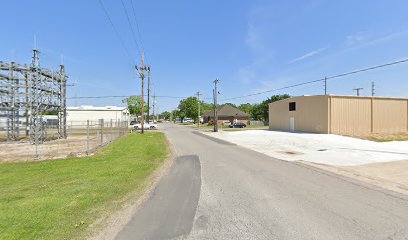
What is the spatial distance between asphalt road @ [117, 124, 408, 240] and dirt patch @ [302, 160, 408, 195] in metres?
0.73

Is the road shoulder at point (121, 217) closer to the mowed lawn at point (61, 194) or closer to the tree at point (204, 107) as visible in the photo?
the mowed lawn at point (61, 194)

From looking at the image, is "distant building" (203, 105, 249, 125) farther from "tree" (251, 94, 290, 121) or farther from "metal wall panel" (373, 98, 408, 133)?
"metal wall panel" (373, 98, 408, 133)

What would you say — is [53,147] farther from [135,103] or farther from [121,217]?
[135,103]

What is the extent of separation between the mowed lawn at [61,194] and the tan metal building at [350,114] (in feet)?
81.9

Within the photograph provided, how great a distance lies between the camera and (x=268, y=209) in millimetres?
5105

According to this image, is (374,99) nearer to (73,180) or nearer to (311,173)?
(311,173)

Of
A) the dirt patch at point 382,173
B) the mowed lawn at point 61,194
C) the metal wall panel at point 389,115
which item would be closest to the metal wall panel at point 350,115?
the metal wall panel at point 389,115

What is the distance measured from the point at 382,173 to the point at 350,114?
23.0 meters

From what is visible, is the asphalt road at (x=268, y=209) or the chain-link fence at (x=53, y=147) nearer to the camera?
the asphalt road at (x=268, y=209)

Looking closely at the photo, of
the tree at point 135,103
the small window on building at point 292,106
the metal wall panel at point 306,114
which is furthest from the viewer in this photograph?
the tree at point 135,103

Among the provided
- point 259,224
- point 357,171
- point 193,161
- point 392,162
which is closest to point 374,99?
point 392,162

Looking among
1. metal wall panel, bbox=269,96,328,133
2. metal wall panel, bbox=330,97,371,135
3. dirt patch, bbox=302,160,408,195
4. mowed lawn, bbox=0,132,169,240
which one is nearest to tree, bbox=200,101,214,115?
metal wall panel, bbox=269,96,328,133

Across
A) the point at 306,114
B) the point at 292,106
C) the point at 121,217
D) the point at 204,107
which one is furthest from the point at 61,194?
the point at 204,107

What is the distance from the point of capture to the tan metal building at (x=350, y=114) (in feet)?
92.2
